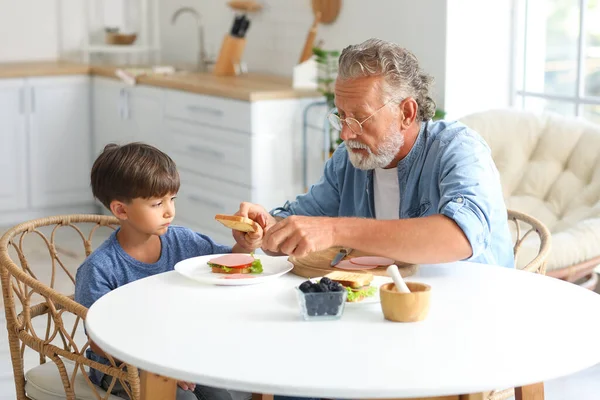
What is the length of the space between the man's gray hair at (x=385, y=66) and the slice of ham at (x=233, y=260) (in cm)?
52

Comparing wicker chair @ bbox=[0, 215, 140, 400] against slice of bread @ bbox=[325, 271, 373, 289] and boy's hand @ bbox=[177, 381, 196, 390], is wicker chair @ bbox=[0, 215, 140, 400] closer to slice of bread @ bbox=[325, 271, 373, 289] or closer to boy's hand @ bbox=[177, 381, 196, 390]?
boy's hand @ bbox=[177, 381, 196, 390]

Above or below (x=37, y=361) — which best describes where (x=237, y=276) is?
above

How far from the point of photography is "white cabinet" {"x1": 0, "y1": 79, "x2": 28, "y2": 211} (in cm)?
566

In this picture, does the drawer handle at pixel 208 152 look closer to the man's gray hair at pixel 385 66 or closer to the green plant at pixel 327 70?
the green plant at pixel 327 70

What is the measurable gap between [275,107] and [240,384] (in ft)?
10.7

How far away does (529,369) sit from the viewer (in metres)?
1.52

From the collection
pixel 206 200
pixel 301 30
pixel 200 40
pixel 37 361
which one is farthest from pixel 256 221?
pixel 200 40

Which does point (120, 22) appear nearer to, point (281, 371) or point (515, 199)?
point (515, 199)

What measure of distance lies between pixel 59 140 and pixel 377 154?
12.9ft

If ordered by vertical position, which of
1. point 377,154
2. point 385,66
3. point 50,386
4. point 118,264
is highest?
point 385,66

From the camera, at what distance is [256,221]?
92.6 inches

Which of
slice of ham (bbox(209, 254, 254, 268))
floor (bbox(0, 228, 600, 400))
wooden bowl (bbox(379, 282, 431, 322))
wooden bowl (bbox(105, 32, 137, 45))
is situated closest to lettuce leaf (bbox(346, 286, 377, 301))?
wooden bowl (bbox(379, 282, 431, 322))

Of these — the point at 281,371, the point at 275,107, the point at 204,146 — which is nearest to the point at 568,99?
the point at 275,107

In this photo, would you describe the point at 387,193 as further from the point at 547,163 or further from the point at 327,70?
the point at 327,70
